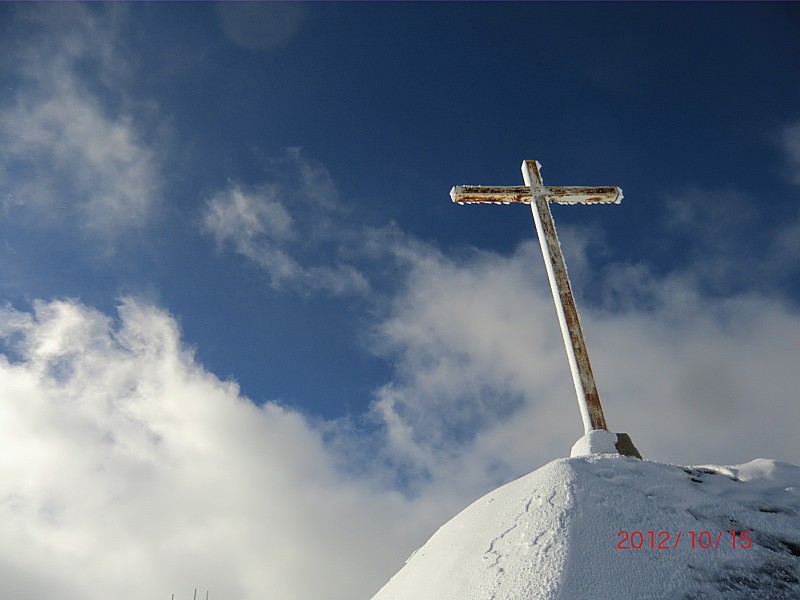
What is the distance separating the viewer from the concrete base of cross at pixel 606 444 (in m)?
6.21

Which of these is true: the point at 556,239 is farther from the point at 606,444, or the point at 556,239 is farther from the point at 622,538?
the point at 622,538

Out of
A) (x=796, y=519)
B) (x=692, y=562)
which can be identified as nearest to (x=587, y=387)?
(x=796, y=519)

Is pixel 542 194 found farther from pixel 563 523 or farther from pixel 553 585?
pixel 553 585

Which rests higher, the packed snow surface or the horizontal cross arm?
the horizontal cross arm

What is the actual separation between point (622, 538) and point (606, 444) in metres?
2.37

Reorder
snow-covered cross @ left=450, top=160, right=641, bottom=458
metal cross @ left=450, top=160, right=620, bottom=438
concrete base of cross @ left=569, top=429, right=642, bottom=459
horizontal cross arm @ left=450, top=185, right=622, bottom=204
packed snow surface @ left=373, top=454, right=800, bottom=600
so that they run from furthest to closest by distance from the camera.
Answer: horizontal cross arm @ left=450, top=185, right=622, bottom=204, metal cross @ left=450, top=160, right=620, bottom=438, snow-covered cross @ left=450, top=160, right=641, bottom=458, concrete base of cross @ left=569, top=429, right=642, bottom=459, packed snow surface @ left=373, top=454, right=800, bottom=600

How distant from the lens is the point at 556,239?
8922 millimetres

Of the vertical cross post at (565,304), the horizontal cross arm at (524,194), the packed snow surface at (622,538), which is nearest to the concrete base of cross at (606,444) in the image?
the vertical cross post at (565,304)

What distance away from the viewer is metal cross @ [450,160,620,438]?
7410 mm

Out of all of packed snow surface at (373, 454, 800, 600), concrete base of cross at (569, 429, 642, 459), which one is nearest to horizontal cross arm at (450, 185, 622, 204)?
concrete base of cross at (569, 429, 642, 459)

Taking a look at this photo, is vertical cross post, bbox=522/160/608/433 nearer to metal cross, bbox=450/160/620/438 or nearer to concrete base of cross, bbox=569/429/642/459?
metal cross, bbox=450/160/620/438

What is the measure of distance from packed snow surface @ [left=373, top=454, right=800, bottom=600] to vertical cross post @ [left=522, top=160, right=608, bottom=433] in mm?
1864
